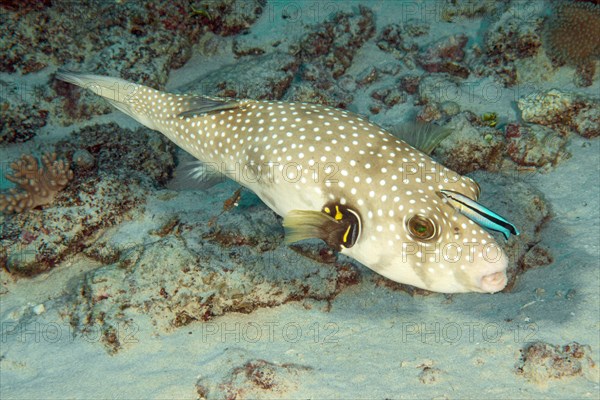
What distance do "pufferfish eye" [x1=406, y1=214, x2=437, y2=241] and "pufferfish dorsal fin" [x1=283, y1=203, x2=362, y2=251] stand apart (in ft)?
1.47

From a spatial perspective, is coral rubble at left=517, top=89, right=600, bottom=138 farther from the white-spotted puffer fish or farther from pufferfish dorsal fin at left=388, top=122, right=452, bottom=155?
the white-spotted puffer fish

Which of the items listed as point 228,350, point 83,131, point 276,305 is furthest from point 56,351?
point 83,131

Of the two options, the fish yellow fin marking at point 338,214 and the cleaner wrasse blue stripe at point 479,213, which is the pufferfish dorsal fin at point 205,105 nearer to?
the fish yellow fin marking at point 338,214

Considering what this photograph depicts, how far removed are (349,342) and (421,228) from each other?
85.5 inches

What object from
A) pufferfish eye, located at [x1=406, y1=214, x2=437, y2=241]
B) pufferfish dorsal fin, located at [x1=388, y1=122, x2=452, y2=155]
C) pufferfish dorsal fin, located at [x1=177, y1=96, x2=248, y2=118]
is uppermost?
pufferfish dorsal fin, located at [x1=388, y1=122, x2=452, y2=155]

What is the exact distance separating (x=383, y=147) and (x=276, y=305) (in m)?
2.51

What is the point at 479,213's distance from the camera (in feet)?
10.2

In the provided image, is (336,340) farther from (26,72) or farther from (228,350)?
(26,72)

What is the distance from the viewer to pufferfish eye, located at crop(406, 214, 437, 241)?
319 centimetres

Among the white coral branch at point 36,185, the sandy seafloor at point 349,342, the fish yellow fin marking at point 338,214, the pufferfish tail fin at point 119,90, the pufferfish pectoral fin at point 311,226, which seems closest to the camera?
the pufferfish pectoral fin at point 311,226

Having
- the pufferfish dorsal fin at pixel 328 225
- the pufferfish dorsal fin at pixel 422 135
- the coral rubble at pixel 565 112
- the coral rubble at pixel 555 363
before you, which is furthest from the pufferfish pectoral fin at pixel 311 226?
the coral rubble at pixel 565 112

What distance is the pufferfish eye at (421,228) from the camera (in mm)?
3191

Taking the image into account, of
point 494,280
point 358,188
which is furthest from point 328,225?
point 494,280

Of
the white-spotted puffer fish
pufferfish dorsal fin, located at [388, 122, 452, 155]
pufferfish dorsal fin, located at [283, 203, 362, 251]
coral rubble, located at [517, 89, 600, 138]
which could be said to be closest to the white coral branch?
the white-spotted puffer fish
